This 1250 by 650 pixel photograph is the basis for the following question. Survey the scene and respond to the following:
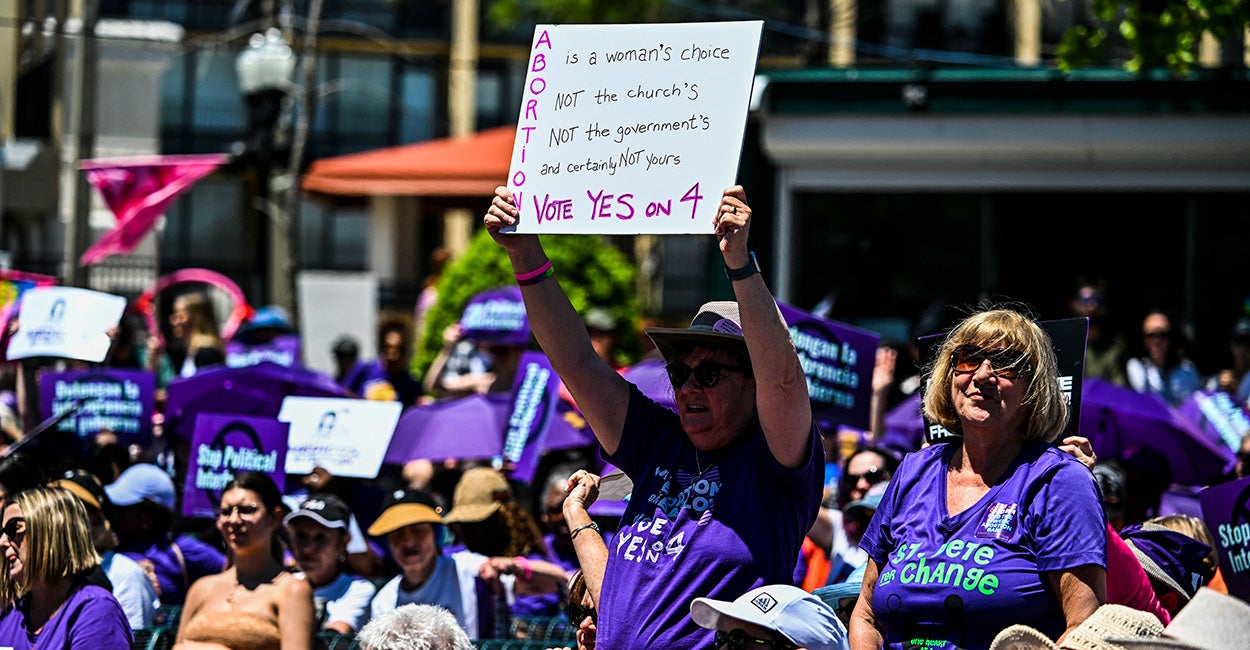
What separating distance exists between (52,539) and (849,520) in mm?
3240

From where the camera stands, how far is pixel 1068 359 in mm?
5723

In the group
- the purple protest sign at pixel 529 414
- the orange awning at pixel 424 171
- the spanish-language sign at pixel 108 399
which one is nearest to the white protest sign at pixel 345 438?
the purple protest sign at pixel 529 414

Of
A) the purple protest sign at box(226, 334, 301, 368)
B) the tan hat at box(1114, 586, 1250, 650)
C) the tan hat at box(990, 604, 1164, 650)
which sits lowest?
the purple protest sign at box(226, 334, 301, 368)

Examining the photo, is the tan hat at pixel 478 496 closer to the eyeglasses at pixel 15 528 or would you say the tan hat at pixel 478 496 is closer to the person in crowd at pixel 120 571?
the person in crowd at pixel 120 571

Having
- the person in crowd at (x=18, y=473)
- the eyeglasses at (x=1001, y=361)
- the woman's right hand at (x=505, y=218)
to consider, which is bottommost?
the person in crowd at (x=18, y=473)

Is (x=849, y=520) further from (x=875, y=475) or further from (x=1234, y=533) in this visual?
(x=1234, y=533)

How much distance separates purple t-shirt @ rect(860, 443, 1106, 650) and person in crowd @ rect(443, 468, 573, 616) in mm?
3219

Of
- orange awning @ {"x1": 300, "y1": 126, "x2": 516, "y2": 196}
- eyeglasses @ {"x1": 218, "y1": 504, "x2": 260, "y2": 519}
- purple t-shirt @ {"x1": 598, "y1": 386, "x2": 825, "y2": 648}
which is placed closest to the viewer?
purple t-shirt @ {"x1": 598, "y1": 386, "x2": 825, "y2": 648}

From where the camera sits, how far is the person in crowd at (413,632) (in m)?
5.32

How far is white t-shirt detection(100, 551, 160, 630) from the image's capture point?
734cm

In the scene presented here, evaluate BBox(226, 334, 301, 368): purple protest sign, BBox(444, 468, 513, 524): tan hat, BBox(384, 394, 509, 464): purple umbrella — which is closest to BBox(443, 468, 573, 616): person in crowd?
BBox(444, 468, 513, 524): tan hat

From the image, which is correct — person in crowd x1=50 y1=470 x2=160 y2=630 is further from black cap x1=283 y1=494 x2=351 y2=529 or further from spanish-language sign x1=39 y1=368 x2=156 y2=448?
spanish-language sign x1=39 y1=368 x2=156 y2=448

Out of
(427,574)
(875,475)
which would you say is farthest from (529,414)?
(875,475)

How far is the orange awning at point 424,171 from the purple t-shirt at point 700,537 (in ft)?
64.1
